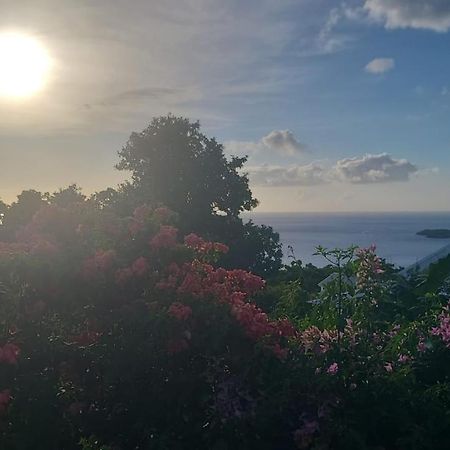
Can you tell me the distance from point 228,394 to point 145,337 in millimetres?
735

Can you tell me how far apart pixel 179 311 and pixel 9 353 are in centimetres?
119

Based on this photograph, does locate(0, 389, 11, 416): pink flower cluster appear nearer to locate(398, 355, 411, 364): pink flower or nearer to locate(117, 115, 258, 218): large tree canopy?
locate(398, 355, 411, 364): pink flower

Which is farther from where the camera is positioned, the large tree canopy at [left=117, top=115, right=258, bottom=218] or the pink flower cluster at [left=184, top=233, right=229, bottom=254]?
the large tree canopy at [left=117, top=115, right=258, bottom=218]

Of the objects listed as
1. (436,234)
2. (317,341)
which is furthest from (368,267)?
(436,234)

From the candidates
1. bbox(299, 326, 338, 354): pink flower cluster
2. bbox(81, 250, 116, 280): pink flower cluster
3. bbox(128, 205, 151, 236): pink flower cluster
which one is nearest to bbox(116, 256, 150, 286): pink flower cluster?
bbox(81, 250, 116, 280): pink flower cluster

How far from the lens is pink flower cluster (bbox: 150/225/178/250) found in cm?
521

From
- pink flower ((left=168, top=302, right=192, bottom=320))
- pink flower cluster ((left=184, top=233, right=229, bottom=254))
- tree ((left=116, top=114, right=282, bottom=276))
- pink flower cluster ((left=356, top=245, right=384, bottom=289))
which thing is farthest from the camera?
tree ((left=116, top=114, right=282, bottom=276))

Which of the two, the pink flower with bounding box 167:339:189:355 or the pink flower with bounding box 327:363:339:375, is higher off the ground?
the pink flower with bounding box 167:339:189:355

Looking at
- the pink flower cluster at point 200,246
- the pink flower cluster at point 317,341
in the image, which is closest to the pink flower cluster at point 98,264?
the pink flower cluster at point 200,246

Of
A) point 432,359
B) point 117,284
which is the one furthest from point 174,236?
point 432,359

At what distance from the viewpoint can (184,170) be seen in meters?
25.7

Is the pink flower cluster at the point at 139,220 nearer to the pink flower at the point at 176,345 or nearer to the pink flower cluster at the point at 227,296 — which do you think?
the pink flower cluster at the point at 227,296

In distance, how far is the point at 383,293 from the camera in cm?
602

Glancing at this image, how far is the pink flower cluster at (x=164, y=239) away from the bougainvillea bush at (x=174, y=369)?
18mm
